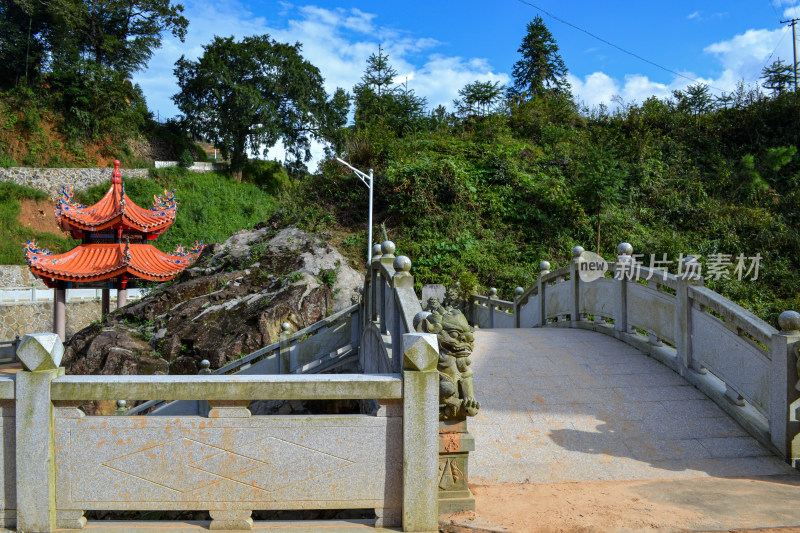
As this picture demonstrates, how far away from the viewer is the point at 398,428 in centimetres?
362

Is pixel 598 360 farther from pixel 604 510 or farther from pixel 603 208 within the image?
pixel 603 208

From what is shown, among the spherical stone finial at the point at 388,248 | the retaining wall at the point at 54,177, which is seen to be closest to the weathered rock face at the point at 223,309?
the spherical stone finial at the point at 388,248

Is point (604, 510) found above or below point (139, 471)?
below

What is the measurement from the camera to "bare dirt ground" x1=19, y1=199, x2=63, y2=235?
3038 cm

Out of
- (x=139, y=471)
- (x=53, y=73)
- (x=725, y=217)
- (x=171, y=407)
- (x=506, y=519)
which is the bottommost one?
(x=171, y=407)

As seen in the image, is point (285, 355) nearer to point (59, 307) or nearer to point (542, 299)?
point (542, 299)

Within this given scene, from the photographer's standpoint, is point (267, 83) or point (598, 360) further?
point (267, 83)

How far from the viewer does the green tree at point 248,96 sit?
36531mm

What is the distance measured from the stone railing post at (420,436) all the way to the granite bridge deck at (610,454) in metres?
0.45

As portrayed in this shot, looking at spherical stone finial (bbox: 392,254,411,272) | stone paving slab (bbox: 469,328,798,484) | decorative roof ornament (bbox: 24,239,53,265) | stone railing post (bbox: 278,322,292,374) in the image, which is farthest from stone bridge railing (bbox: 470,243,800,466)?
decorative roof ornament (bbox: 24,239,53,265)

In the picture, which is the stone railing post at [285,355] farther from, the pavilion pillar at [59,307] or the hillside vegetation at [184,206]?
the hillside vegetation at [184,206]

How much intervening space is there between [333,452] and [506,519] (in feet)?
4.44

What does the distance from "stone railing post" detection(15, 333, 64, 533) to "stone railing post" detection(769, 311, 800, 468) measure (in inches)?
223

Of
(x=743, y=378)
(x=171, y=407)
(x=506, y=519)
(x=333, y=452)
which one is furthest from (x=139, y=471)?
(x=171, y=407)
